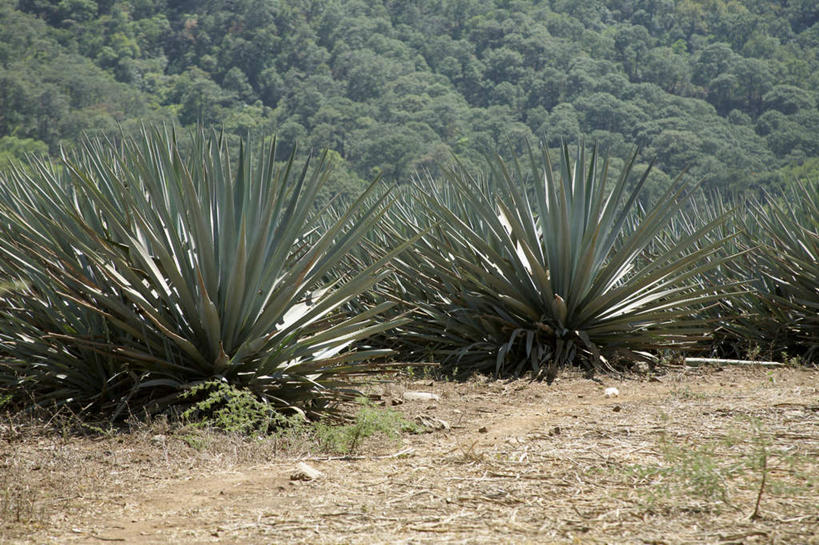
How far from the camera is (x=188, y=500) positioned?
120 inches

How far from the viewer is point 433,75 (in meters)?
76.8

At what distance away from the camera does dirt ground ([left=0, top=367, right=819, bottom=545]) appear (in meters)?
2.63

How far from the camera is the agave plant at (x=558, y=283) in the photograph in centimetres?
594

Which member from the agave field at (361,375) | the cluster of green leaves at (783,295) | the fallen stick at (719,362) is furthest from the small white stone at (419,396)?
the cluster of green leaves at (783,295)

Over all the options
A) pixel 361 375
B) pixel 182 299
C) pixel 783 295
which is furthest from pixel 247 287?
pixel 783 295

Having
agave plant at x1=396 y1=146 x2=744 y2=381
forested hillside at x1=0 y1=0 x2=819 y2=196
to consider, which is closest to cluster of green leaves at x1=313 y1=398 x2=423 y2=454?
agave plant at x1=396 y1=146 x2=744 y2=381

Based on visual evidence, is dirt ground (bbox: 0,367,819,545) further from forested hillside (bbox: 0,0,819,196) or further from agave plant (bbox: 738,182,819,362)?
forested hillside (bbox: 0,0,819,196)

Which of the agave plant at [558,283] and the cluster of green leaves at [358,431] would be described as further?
the agave plant at [558,283]

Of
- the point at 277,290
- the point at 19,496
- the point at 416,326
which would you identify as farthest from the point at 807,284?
the point at 19,496

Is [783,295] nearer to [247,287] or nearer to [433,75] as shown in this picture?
[247,287]

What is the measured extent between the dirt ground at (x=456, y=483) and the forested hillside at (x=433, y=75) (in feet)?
139

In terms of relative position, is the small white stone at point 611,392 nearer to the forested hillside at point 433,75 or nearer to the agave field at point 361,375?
the agave field at point 361,375

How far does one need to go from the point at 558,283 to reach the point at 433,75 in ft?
240

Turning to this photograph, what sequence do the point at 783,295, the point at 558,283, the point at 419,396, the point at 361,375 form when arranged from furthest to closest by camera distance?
the point at 783,295 < the point at 558,283 < the point at 419,396 < the point at 361,375
